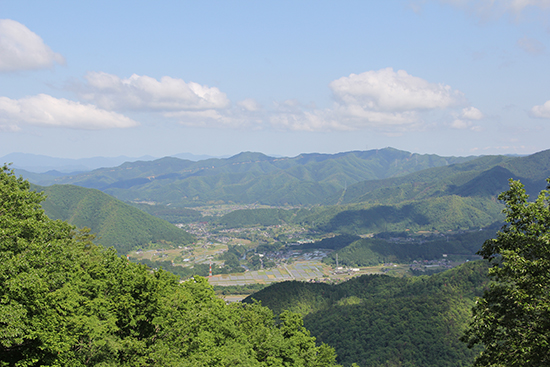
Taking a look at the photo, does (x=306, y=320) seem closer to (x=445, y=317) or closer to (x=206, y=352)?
(x=445, y=317)

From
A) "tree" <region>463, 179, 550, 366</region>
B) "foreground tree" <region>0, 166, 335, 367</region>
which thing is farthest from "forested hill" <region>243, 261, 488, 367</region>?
"tree" <region>463, 179, 550, 366</region>

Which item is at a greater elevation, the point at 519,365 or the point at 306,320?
the point at 519,365

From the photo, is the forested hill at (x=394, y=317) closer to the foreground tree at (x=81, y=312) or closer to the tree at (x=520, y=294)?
the foreground tree at (x=81, y=312)

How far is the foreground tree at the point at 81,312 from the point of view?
1925 cm

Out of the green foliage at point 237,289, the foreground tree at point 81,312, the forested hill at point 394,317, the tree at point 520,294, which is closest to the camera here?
the tree at point 520,294

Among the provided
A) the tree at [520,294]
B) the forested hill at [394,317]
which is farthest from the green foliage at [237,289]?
the tree at [520,294]

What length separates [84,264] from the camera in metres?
Answer: 36.0

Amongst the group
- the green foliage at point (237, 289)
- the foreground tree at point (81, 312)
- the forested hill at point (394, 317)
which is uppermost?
the foreground tree at point (81, 312)

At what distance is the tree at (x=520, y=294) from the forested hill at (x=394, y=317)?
76.5m

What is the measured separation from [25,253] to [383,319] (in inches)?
3833

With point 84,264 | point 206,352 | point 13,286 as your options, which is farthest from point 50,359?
point 84,264

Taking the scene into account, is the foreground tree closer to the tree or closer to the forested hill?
the tree

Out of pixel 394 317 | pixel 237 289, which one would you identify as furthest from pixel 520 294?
pixel 237 289

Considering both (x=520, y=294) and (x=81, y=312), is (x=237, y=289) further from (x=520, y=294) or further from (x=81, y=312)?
(x=520, y=294)
